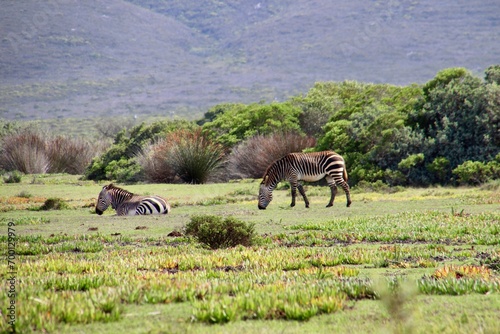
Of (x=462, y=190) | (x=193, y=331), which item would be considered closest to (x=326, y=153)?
(x=462, y=190)

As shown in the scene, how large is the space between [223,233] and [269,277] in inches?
212

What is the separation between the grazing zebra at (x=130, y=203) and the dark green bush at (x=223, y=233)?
29.3 feet

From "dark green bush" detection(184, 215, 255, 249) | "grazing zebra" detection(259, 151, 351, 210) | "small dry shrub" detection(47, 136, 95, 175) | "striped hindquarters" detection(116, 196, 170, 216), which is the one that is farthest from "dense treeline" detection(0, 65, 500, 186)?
"dark green bush" detection(184, 215, 255, 249)

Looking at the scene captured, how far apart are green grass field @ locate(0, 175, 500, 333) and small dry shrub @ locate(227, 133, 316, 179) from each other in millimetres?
21246

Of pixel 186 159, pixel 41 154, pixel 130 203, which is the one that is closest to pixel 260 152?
pixel 186 159

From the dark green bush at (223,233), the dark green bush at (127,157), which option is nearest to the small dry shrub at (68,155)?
the dark green bush at (127,157)

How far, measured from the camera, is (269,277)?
9281 millimetres

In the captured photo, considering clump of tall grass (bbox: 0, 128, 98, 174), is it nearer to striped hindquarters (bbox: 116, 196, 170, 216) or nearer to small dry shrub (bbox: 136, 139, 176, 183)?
small dry shrub (bbox: 136, 139, 176, 183)

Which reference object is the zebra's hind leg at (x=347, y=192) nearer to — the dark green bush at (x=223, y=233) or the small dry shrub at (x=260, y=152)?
the dark green bush at (x=223, y=233)

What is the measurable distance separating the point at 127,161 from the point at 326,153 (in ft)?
93.6

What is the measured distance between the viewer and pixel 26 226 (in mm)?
20219

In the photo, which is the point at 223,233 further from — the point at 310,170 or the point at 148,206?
the point at 310,170

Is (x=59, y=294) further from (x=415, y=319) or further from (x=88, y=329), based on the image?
(x=415, y=319)

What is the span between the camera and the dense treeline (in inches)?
1346
